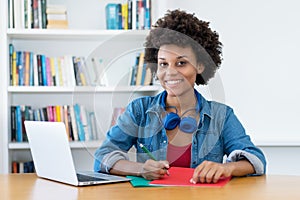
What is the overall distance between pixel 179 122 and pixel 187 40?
0.28 meters

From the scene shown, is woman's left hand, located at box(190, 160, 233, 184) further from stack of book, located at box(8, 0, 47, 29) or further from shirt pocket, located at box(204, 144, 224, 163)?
stack of book, located at box(8, 0, 47, 29)

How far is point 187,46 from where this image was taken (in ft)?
5.53

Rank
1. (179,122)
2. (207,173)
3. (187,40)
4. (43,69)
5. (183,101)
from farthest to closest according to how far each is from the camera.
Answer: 1. (43,69)
2. (183,101)
3. (179,122)
4. (187,40)
5. (207,173)

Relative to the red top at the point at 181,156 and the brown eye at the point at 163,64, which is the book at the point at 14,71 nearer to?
the red top at the point at 181,156

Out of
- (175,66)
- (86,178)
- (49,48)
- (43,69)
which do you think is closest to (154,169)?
(86,178)

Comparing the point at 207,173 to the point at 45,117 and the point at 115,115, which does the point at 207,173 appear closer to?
the point at 115,115

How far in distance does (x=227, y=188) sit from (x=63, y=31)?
2.10m

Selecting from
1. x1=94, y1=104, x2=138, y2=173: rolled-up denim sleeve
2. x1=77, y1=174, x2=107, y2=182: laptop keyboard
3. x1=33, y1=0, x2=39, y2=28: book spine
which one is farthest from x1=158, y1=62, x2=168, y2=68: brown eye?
x1=33, y1=0, x2=39, y2=28: book spine

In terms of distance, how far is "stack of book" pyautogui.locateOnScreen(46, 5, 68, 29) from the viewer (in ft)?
11.2

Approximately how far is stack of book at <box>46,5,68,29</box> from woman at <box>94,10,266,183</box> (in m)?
1.60

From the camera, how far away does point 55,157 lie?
1621 millimetres

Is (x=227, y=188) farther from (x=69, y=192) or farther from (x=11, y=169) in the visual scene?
(x=11, y=169)

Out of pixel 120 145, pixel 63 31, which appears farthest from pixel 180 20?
pixel 63 31

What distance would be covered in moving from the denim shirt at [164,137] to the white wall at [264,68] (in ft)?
4.63
